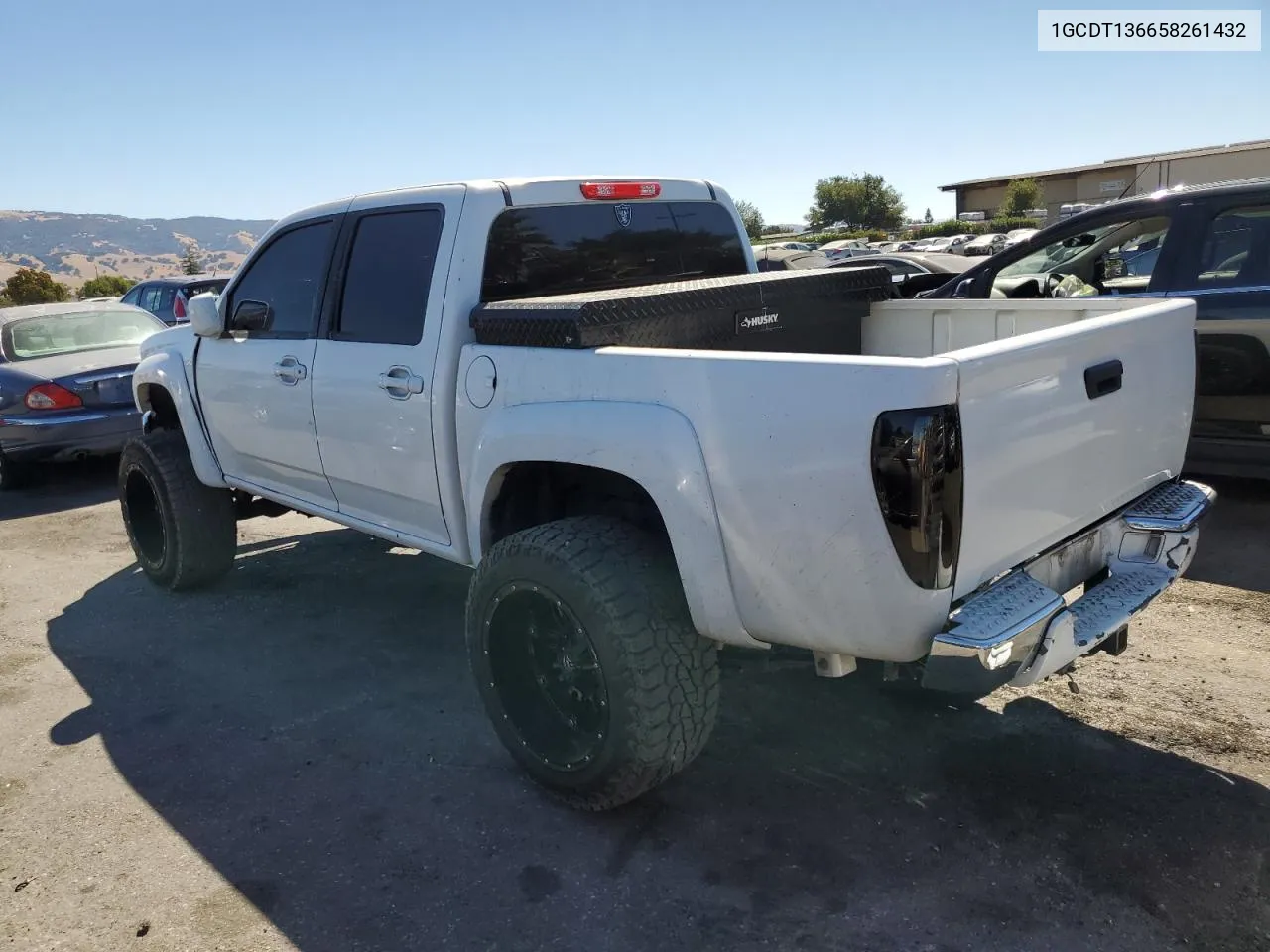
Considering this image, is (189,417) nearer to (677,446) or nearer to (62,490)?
(677,446)

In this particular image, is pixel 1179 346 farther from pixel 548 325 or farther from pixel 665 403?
pixel 548 325

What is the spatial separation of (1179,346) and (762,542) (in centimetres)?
174

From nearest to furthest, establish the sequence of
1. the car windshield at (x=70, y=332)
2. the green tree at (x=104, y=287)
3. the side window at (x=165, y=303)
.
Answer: the car windshield at (x=70, y=332)
the side window at (x=165, y=303)
the green tree at (x=104, y=287)

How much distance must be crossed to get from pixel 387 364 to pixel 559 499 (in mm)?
838

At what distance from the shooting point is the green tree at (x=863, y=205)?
3191 inches

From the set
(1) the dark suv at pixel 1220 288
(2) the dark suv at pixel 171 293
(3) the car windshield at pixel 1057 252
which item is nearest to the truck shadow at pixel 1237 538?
(1) the dark suv at pixel 1220 288

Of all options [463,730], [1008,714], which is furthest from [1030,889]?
[463,730]

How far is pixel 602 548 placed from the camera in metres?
2.88

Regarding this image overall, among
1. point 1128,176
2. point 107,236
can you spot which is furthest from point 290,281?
point 107,236

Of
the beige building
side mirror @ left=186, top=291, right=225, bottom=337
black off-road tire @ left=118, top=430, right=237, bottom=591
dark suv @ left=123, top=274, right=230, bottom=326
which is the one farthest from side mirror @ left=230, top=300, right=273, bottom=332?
the beige building

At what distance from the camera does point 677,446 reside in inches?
104

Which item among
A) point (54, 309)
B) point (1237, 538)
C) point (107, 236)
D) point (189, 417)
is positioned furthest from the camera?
point (107, 236)

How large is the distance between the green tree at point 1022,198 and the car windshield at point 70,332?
5758 cm

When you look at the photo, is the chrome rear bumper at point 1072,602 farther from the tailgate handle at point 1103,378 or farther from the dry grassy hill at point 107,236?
the dry grassy hill at point 107,236
